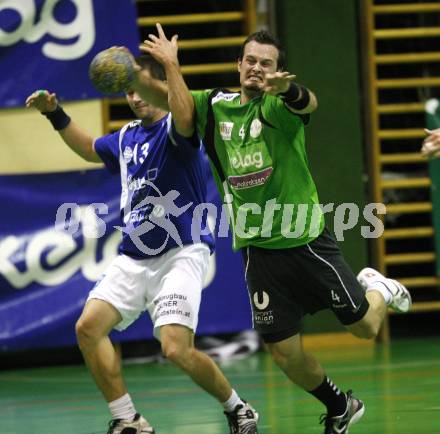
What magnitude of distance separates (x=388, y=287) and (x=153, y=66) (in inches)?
68.4

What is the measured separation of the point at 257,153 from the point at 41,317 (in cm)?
410

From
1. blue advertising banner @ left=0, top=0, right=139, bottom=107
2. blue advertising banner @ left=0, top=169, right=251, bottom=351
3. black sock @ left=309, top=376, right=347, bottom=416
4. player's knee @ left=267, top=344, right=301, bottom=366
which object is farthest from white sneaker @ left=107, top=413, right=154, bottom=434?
blue advertising banner @ left=0, top=0, right=139, bottom=107

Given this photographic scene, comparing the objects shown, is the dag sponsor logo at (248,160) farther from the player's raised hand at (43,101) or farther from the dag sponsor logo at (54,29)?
the dag sponsor logo at (54,29)

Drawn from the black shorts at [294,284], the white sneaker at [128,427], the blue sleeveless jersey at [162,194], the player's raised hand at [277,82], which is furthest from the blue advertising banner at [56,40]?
the player's raised hand at [277,82]

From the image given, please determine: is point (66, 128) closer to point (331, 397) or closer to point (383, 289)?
point (383, 289)

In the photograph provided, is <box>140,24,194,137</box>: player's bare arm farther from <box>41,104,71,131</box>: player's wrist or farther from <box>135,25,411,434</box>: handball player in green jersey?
<box>41,104,71,131</box>: player's wrist

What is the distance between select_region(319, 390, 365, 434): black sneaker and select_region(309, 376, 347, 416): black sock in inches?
1.0

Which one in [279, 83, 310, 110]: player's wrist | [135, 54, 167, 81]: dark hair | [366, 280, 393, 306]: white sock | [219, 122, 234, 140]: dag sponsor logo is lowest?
[366, 280, 393, 306]: white sock

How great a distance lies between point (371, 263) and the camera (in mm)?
10508

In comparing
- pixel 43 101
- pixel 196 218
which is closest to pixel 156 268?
pixel 196 218

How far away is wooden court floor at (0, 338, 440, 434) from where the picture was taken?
6.56 meters

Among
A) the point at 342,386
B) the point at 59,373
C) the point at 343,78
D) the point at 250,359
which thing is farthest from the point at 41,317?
the point at 343,78

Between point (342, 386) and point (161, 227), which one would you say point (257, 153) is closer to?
point (161, 227)

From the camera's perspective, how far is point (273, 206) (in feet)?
18.7
